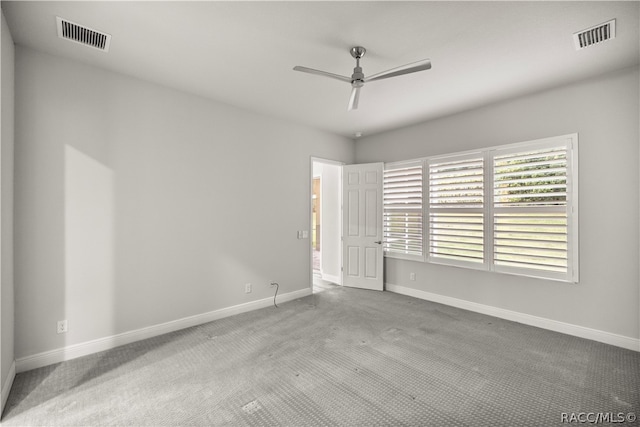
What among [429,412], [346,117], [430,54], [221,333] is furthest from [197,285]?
[430,54]

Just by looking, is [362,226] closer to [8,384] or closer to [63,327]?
[63,327]

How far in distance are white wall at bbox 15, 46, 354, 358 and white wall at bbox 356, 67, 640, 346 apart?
3066 millimetres

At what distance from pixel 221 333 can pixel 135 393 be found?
112 cm

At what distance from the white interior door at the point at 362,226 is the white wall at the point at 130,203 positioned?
1413 mm

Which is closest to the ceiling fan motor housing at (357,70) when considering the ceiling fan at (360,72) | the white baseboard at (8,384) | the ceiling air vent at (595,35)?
the ceiling fan at (360,72)

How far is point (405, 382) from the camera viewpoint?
2352mm

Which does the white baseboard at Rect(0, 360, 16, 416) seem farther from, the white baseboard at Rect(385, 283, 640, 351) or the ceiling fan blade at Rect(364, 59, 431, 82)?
the white baseboard at Rect(385, 283, 640, 351)

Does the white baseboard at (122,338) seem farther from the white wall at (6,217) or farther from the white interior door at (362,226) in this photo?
the white interior door at (362,226)

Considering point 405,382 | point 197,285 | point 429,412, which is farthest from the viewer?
point 197,285

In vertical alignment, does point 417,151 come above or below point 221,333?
above

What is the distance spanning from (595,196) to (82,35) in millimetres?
4955

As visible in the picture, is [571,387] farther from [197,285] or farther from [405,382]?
[197,285]

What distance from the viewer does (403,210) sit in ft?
15.8

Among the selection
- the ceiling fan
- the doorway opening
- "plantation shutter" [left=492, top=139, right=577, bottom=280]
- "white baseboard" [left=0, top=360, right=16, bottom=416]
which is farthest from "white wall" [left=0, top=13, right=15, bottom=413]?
"plantation shutter" [left=492, top=139, right=577, bottom=280]
